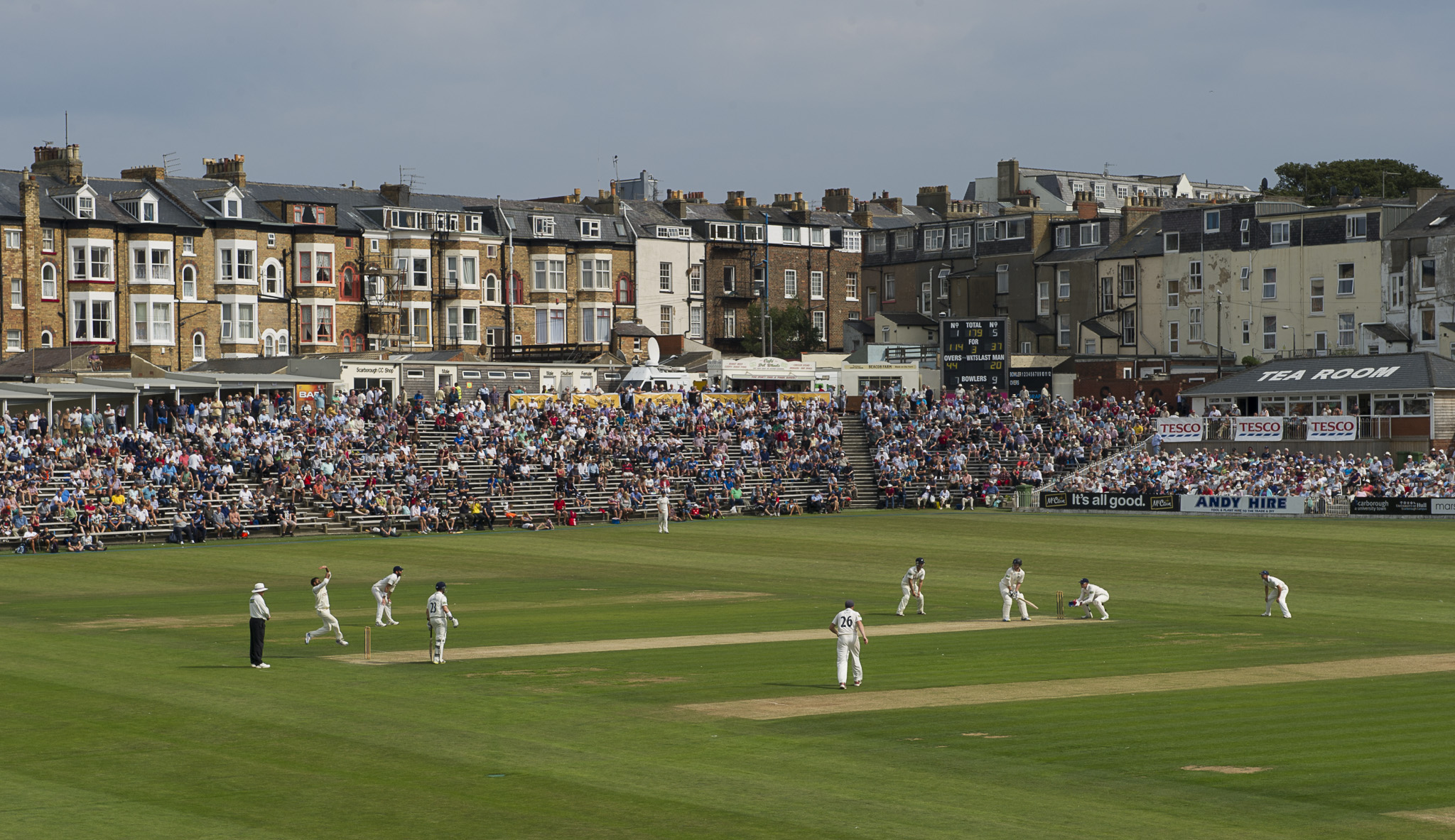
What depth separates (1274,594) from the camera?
116 feet

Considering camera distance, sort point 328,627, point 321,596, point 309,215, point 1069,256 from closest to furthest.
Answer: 1. point 321,596
2. point 328,627
3. point 309,215
4. point 1069,256

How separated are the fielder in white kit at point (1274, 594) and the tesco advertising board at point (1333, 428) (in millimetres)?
36808

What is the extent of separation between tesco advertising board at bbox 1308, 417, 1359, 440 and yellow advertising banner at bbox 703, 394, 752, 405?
82.7ft

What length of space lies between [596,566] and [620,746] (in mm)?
26124

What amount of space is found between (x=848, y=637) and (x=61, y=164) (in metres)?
67.8

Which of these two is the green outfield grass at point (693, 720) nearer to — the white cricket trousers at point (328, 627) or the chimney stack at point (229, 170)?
the white cricket trousers at point (328, 627)

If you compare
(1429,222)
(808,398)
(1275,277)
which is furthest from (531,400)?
(1429,222)

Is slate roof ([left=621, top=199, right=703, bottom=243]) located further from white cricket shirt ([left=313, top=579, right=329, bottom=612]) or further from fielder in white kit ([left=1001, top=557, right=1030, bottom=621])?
white cricket shirt ([left=313, top=579, right=329, bottom=612])

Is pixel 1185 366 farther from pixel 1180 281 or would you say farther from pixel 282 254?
pixel 282 254

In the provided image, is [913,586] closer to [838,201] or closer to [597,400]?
[597,400]

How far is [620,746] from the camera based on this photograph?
21.3 metres

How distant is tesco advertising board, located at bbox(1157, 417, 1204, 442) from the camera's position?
2891 inches

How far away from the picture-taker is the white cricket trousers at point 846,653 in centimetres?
2547

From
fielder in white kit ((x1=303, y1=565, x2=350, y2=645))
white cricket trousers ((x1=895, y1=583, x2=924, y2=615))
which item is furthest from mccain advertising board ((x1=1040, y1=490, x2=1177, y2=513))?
fielder in white kit ((x1=303, y1=565, x2=350, y2=645))
